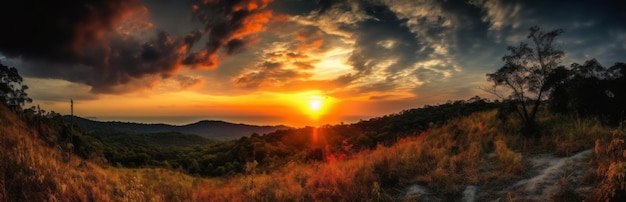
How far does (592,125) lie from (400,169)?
7.91 meters

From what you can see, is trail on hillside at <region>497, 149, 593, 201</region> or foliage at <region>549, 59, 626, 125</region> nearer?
trail on hillside at <region>497, 149, 593, 201</region>

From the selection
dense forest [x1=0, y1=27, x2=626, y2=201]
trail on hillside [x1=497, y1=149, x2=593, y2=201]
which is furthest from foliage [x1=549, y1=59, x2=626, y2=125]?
trail on hillside [x1=497, y1=149, x2=593, y2=201]

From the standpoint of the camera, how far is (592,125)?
13125 millimetres

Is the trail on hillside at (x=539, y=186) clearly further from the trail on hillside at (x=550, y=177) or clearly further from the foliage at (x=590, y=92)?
the foliage at (x=590, y=92)

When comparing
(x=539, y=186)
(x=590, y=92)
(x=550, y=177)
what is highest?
(x=590, y=92)

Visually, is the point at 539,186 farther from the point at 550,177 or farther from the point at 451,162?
the point at 451,162

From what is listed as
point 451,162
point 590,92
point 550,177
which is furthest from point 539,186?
point 590,92

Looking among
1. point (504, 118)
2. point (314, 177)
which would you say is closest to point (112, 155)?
point (314, 177)

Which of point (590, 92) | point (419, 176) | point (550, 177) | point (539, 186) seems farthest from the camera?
point (590, 92)

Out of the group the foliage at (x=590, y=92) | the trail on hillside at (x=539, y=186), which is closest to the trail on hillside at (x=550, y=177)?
the trail on hillside at (x=539, y=186)

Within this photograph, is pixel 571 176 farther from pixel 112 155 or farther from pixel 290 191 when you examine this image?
pixel 112 155

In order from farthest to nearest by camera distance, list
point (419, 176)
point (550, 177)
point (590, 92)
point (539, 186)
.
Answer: point (590, 92)
point (419, 176)
point (550, 177)
point (539, 186)

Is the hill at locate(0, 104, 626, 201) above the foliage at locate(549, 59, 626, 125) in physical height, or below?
below

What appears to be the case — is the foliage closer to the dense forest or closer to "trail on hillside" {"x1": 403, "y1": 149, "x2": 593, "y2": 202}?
the dense forest
